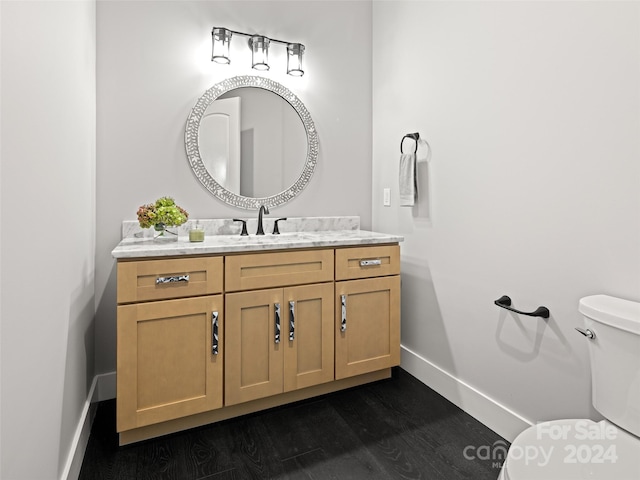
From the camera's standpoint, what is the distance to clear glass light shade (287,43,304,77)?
240cm

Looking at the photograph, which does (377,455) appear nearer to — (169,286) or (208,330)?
(208,330)

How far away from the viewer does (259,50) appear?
7.54 feet

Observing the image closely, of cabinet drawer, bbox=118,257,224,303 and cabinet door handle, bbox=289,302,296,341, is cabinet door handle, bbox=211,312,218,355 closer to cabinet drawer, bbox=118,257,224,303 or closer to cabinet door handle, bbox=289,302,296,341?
cabinet drawer, bbox=118,257,224,303

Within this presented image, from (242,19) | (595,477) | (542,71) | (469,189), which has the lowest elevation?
(595,477)

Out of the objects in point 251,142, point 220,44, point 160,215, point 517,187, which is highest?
point 220,44

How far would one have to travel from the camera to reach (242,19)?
2.31 meters

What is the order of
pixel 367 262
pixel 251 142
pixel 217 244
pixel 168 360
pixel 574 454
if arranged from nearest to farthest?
1. pixel 574 454
2. pixel 168 360
3. pixel 217 244
4. pixel 367 262
5. pixel 251 142

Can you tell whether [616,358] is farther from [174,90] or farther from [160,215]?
[174,90]

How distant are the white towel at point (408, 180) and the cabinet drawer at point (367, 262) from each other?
29 cm

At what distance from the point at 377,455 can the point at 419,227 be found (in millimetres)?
1258

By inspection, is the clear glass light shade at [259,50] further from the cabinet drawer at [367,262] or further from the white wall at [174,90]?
the cabinet drawer at [367,262]

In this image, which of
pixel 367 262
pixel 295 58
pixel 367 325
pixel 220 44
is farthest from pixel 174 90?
pixel 367 325

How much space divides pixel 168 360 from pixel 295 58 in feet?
6.41

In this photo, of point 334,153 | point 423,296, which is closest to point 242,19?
point 334,153
